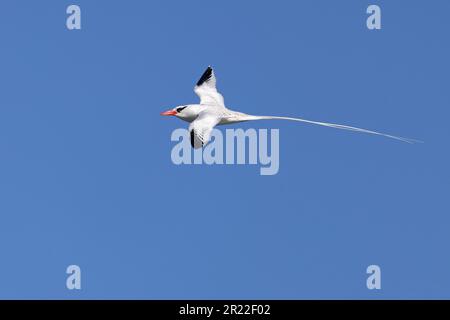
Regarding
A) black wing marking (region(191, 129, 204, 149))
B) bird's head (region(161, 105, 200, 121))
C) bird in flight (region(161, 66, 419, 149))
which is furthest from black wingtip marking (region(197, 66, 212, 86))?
black wing marking (region(191, 129, 204, 149))

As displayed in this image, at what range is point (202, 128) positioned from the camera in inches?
690

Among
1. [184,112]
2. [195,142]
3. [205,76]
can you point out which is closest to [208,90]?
[205,76]

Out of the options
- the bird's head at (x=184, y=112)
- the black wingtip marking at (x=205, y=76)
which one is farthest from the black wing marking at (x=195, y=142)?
the black wingtip marking at (x=205, y=76)

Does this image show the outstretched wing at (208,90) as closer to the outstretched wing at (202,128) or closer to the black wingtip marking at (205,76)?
the black wingtip marking at (205,76)

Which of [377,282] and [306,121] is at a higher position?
[306,121]

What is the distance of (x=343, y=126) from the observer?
635 inches

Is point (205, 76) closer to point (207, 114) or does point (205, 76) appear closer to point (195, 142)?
point (207, 114)

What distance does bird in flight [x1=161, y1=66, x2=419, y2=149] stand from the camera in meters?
17.1

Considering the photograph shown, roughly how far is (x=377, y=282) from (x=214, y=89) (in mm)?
6769

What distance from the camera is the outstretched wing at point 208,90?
20.2 m

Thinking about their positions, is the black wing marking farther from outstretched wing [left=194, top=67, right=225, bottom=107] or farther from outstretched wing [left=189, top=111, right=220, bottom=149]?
outstretched wing [left=194, top=67, right=225, bottom=107]
